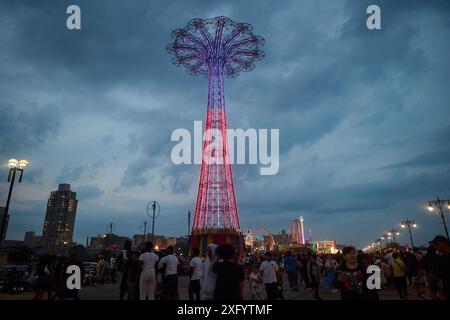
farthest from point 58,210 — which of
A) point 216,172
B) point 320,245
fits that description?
point 216,172

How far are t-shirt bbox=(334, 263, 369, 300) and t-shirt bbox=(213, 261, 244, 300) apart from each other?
1.95 m

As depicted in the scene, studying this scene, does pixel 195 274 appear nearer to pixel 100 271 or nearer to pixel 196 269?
pixel 196 269

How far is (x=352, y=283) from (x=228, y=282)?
2328mm

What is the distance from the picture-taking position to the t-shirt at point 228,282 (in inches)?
198

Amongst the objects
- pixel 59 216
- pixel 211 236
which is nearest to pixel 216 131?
pixel 211 236

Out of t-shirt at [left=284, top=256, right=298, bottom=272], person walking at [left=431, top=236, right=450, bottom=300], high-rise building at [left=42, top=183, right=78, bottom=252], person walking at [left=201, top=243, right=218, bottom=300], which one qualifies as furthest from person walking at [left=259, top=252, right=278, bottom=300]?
high-rise building at [left=42, top=183, right=78, bottom=252]

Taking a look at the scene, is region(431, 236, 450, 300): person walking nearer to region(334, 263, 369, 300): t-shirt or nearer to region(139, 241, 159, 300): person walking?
region(334, 263, 369, 300): t-shirt

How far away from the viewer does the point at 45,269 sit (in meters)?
10.1

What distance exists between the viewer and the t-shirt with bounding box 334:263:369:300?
217 inches

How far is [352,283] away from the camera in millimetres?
5523
